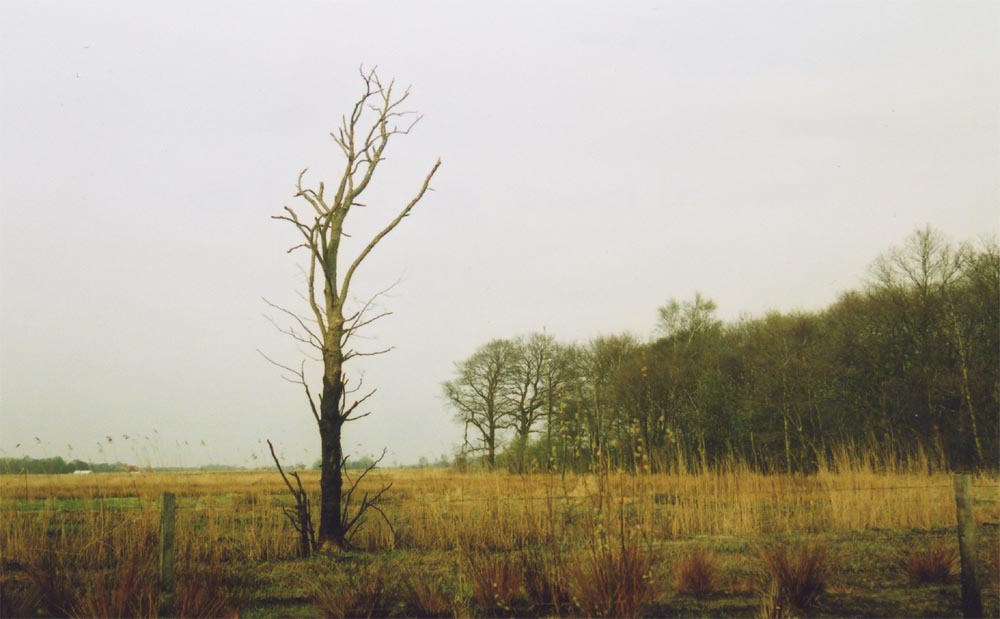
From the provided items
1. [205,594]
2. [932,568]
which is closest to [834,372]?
[932,568]

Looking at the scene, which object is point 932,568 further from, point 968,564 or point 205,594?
point 205,594

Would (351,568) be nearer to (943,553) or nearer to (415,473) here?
(415,473)

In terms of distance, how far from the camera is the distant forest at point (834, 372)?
2095 centimetres

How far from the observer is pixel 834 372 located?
938 inches

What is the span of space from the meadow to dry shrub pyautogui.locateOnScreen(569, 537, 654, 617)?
1cm

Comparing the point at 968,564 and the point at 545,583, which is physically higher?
the point at 968,564

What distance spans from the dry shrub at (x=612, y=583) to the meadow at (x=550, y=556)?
0.01m

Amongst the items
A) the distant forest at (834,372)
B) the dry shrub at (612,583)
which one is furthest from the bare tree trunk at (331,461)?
the distant forest at (834,372)

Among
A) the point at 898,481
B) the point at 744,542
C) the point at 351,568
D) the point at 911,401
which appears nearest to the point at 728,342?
the point at 911,401

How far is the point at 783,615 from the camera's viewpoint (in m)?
4.68

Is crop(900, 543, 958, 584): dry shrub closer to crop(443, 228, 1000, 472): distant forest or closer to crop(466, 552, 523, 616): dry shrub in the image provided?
crop(466, 552, 523, 616): dry shrub

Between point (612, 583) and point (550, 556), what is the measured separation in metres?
1.41

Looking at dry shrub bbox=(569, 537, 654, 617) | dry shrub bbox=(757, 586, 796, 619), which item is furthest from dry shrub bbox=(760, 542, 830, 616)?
dry shrub bbox=(569, 537, 654, 617)

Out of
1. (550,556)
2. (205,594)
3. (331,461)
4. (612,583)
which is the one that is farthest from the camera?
(331,461)
